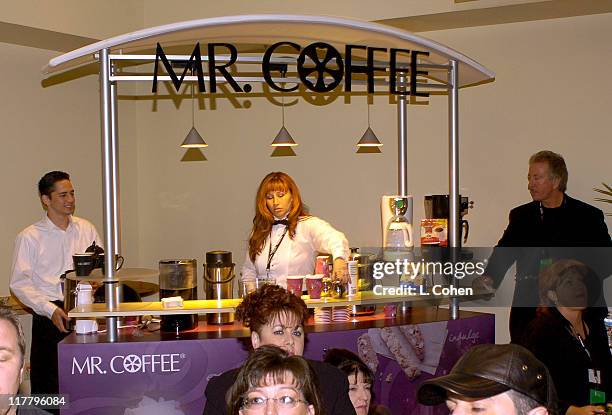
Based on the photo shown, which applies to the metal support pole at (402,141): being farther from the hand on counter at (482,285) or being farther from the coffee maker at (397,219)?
the hand on counter at (482,285)

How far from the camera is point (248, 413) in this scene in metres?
2.58

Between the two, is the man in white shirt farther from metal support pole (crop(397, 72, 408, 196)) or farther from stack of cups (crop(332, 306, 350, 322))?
metal support pole (crop(397, 72, 408, 196))

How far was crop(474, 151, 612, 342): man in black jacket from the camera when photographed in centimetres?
563

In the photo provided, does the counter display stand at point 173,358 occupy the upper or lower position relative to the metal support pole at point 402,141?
lower

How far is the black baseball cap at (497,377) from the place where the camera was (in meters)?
2.03

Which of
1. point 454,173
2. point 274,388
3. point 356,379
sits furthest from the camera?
point 454,173

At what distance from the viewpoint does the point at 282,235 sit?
5359mm

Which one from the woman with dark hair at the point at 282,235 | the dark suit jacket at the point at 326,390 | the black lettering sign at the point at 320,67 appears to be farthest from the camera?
the woman with dark hair at the point at 282,235

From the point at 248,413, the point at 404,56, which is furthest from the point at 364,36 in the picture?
the point at 248,413

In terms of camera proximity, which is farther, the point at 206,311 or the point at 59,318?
the point at 59,318

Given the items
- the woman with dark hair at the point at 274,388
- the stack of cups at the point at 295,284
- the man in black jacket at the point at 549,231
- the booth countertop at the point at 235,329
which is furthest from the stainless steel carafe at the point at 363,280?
the woman with dark hair at the point at 274,388

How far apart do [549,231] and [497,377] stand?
3847 millimetres

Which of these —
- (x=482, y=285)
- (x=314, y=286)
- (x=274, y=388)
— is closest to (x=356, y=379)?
(x=274, y=388)

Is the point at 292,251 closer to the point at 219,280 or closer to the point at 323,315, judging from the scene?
the point at 323,315
